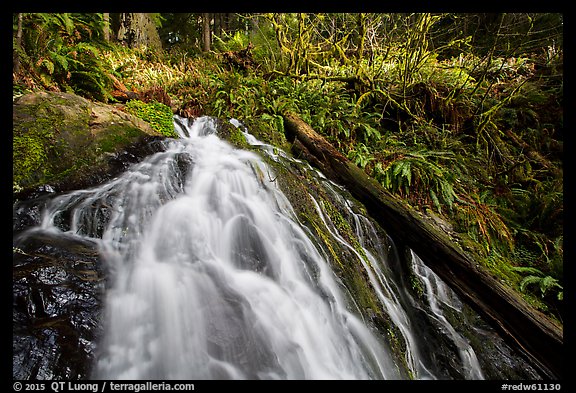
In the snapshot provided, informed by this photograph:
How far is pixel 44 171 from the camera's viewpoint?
2.87 m

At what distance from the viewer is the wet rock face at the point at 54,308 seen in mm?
1584

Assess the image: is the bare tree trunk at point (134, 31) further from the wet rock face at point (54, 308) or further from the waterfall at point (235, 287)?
the wet rock face at point (54, 308)

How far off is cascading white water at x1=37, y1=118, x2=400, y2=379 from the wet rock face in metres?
0.11

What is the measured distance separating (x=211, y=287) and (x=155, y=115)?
3.73 meters

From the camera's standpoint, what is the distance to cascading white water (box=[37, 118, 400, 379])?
2.05m

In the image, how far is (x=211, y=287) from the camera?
250 centimetres

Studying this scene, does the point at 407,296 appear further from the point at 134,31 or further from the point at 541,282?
the point at 134,31

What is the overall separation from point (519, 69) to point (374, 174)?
23.9ft

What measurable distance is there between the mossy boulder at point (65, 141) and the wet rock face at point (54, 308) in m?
0.93

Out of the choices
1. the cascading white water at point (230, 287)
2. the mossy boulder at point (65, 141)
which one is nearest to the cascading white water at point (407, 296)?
the cascading white water at point (230, 287)

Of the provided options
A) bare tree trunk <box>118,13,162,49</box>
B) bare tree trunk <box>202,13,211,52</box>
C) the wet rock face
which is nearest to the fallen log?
the wet rock face

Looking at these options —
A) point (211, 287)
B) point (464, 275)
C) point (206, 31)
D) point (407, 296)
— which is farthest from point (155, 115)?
point (206, 31)
